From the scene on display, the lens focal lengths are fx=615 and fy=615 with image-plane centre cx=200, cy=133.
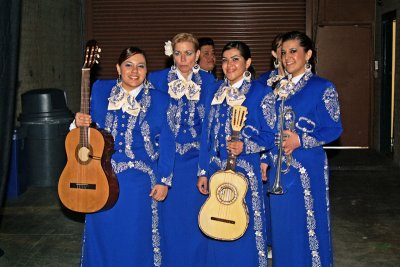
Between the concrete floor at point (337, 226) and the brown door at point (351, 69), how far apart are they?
9.09 ft

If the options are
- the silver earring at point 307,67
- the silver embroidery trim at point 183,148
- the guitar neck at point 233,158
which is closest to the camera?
the guitar neck at point 233,158

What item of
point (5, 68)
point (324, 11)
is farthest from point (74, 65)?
point (5, 68)

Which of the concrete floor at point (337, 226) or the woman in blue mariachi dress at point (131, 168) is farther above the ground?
the woman in blue mariachi dress at point (131, 168)

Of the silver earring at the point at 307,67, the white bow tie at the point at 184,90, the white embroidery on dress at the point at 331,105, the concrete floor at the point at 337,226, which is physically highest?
the silver earring at the point at 307,67

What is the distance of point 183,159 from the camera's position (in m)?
4.71

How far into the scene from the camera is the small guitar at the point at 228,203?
155 inches

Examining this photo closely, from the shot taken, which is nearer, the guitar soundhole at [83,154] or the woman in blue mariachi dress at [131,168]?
the guitar soundhole at [83,154]

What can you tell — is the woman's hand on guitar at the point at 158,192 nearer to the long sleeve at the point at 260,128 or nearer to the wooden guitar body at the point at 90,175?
the wooden guitar body at the point at 90,175

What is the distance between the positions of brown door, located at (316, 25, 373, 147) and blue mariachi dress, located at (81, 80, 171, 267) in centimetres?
870

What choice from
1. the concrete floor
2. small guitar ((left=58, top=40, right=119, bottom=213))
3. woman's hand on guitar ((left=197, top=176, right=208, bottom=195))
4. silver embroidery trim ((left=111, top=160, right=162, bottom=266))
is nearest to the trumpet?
woman's hand on guitar ((left=197, top=176, right=208, bottom=195))

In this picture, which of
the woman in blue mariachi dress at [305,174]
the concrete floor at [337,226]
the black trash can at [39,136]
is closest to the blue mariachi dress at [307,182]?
the woman in blue mariachi dress at [305,174]

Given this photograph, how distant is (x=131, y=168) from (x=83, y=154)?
0.34 meters

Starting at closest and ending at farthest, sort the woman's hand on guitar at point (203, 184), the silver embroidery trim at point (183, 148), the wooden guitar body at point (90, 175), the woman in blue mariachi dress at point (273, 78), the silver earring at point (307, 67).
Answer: the wooden guitar body at point (90, 175) < the silver earring at point (307, 67) < the woman's hand on guitar at point (203, 184) < the silver embroidery trim at point (183, 148) < the woman in blue mariachi dress at point (273, 78)

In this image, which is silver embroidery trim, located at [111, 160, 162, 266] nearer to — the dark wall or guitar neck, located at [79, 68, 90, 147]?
guitar neck, located at [79, 68, 90, 147]
